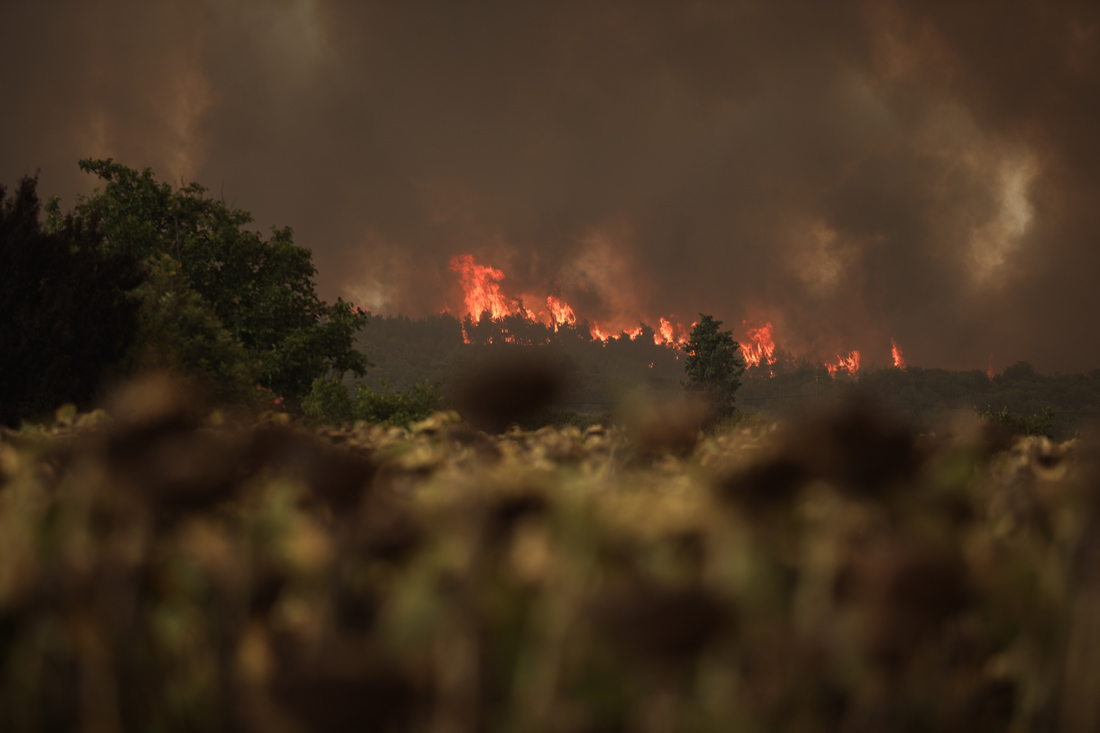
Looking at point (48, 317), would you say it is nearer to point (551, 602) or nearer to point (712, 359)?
point (551, 602)

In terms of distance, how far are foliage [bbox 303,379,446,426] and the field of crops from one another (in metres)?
12.9

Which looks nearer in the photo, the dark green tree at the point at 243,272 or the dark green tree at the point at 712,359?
the dark green tree at the point at 243,272

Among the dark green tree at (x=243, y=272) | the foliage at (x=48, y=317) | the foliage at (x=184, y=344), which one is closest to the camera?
the foliage at (x=48, y=317)

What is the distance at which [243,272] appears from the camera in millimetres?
26188

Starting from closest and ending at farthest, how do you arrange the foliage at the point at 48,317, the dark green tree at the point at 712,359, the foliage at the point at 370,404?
the foliage at the point at 48,317, the foliage at the point at 370,404, the dark green tree at the point at 712,359

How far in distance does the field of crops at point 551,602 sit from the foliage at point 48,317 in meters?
10.9

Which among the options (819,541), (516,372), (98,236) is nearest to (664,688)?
(819,541)

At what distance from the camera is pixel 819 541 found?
1.13m

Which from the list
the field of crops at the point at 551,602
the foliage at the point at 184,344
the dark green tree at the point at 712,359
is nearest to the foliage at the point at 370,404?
the foliage at the point at 184,344

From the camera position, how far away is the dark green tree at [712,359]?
65.6 metres

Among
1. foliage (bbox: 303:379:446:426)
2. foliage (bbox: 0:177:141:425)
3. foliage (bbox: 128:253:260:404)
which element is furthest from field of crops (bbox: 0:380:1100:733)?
foliage (bbox: 128:253:260:404)

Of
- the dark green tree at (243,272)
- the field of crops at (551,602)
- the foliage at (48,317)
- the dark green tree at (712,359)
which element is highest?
the dark green tree at (712,359)

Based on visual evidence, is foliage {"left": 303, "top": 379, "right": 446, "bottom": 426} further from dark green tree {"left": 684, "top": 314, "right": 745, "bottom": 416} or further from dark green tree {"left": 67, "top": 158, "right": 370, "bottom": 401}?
dark green tree {"left": 684, "top": 314, "right": 745, "bottom": 416}

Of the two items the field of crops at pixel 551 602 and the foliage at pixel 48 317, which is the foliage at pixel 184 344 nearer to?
the foliage at pixel 48 317
